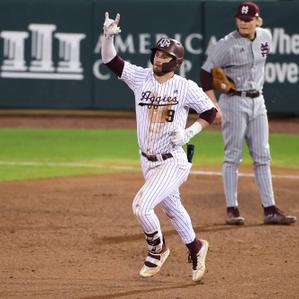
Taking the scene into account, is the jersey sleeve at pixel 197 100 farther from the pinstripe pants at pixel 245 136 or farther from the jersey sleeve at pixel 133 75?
the pinstripe pants at pixel 245 136

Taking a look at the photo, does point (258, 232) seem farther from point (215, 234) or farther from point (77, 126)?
point (77, 126)

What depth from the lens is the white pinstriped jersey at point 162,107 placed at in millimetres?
7473

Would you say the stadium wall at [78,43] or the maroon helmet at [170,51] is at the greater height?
the maroon helmet at [170,51]

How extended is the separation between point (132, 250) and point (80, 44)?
1040cm

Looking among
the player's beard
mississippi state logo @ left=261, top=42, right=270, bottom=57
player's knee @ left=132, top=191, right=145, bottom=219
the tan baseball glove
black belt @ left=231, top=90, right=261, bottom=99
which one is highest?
the player's beard

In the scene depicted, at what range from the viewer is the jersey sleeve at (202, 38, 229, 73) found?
9.86 metres

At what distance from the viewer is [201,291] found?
724cm

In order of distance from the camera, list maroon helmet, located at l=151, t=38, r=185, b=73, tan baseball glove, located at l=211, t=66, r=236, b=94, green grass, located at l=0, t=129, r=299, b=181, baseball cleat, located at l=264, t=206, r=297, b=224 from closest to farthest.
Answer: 1. maroon helmet, located at l=151, t=38, r=185, b=73
2. tan baseball glove, located at l=211, t=66, r=236, b=94
3. baseball cleat, located at l=264, t=206, r=297, b=224
4. green grass, located at l=0, t=129, r=299, b=181

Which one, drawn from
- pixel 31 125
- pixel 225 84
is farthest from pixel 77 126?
pixel 225 84

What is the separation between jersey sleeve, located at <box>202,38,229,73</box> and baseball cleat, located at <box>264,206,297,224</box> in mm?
1581

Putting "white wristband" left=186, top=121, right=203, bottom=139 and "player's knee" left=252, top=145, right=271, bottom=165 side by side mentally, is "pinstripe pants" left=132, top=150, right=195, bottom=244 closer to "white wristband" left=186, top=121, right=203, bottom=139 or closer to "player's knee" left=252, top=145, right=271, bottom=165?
"white wristband" left=186, top=121, right=203, bottom=139

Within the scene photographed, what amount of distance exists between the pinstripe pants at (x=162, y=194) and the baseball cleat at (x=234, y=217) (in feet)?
8.14

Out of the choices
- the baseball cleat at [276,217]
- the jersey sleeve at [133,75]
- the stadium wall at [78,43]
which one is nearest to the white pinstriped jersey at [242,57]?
the baseball cleat at [276,217]

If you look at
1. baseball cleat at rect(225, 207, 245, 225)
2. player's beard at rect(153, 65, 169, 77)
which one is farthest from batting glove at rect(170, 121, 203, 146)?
baseball cleat at rect(225, 207, 245, 225)
